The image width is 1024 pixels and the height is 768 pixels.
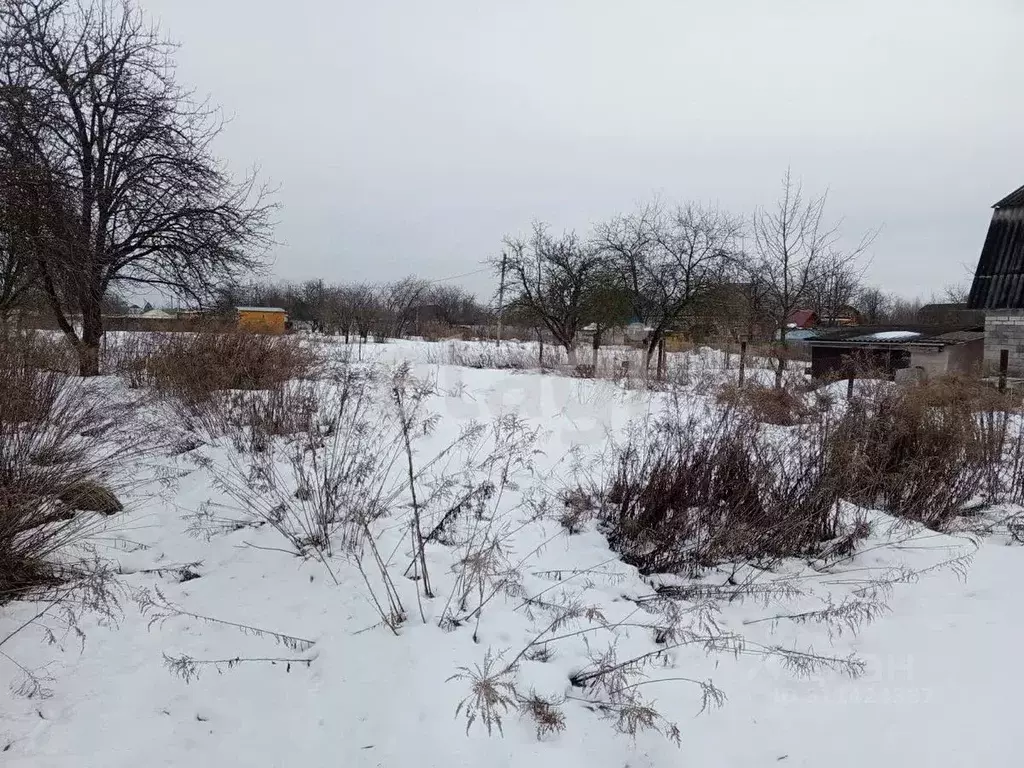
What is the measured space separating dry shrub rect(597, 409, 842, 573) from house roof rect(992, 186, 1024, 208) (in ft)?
51.8

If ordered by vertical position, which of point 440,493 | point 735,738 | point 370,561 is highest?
point 440,493

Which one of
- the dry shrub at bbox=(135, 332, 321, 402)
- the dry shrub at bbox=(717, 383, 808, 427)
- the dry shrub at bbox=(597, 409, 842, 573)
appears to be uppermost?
the dry shrub at bbox=(135, 332, 321, 402)

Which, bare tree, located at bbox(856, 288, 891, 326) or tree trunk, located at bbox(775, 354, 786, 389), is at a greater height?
bare tree, located at bbox(856, 288, 891, 326)

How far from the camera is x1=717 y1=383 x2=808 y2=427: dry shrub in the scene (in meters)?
4.34

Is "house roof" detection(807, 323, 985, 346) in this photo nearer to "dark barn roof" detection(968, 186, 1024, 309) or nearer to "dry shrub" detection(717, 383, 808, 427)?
"dark barn roof" detection(968, 186, 1024, 309)

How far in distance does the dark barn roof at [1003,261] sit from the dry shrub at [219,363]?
16.8 meters

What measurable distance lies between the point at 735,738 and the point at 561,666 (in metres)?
0.68

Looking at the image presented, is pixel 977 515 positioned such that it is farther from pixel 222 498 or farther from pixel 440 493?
pixel 222 498

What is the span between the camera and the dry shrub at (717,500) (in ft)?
10.7

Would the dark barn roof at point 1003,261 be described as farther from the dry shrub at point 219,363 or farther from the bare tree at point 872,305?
the bare tree at point 872,305

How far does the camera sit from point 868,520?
368 centimetres

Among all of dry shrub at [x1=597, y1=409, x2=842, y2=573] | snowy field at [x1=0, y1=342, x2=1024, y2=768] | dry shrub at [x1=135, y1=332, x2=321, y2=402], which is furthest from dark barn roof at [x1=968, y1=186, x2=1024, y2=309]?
dry shrub at [x1=135, y1=332, x2=321, y2=402]

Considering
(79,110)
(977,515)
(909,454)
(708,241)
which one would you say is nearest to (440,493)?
(909,454)

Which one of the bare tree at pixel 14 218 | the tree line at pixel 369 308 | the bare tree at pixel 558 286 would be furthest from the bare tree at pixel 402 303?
the bare tree at pixel 14 218
